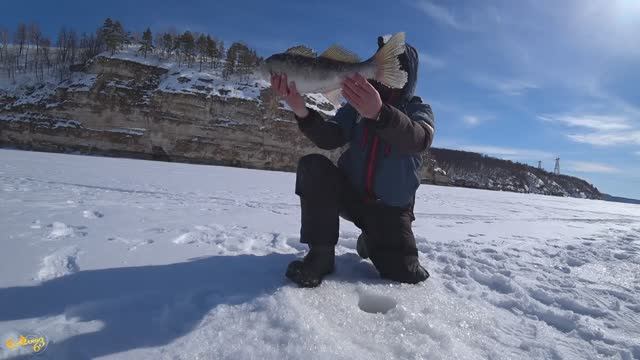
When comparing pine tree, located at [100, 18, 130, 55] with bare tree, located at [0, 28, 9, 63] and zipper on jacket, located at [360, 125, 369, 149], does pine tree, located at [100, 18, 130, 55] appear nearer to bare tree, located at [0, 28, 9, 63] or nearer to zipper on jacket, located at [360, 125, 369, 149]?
bare tree, located at [0, 28, 9, 63]

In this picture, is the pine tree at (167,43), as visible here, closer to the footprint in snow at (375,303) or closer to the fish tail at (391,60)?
the fish tail at (391,60)

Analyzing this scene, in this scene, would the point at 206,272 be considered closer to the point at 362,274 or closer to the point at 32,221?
the point at 362,274

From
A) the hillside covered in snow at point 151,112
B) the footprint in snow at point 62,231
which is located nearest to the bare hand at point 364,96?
the footprint in snow at point 62,231

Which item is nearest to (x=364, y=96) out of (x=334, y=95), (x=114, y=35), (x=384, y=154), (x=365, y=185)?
(x=334, y=95)

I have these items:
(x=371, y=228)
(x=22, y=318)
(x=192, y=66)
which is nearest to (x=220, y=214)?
(x=371, y=228)

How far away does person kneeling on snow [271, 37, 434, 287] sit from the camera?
7.25 feet

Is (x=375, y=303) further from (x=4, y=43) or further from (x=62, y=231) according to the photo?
(x=4, y=43)

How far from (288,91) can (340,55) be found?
1.26ft

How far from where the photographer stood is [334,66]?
1960 millimetres

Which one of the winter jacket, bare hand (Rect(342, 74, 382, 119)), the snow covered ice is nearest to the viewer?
the snow covered ice

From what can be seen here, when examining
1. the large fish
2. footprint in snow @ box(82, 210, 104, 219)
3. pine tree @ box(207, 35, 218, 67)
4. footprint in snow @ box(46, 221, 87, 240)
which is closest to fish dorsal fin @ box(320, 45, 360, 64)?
the large fish

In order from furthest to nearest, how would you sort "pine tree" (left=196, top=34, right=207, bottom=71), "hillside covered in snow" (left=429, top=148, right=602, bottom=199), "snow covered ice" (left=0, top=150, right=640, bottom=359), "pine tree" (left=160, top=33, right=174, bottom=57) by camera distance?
"hillside covered in snow" (left=429, top=148, right=602, bottom=199) → "pine tree" (left=196, top=34, right=207, bottom=71) → "pine tree" (left=160, top=33, right=174, bottom=57) → "snow covered ice" (left=0, top=150, right=640, bottom=359)

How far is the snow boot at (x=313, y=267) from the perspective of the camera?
6.49ft

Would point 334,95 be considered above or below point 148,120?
below
